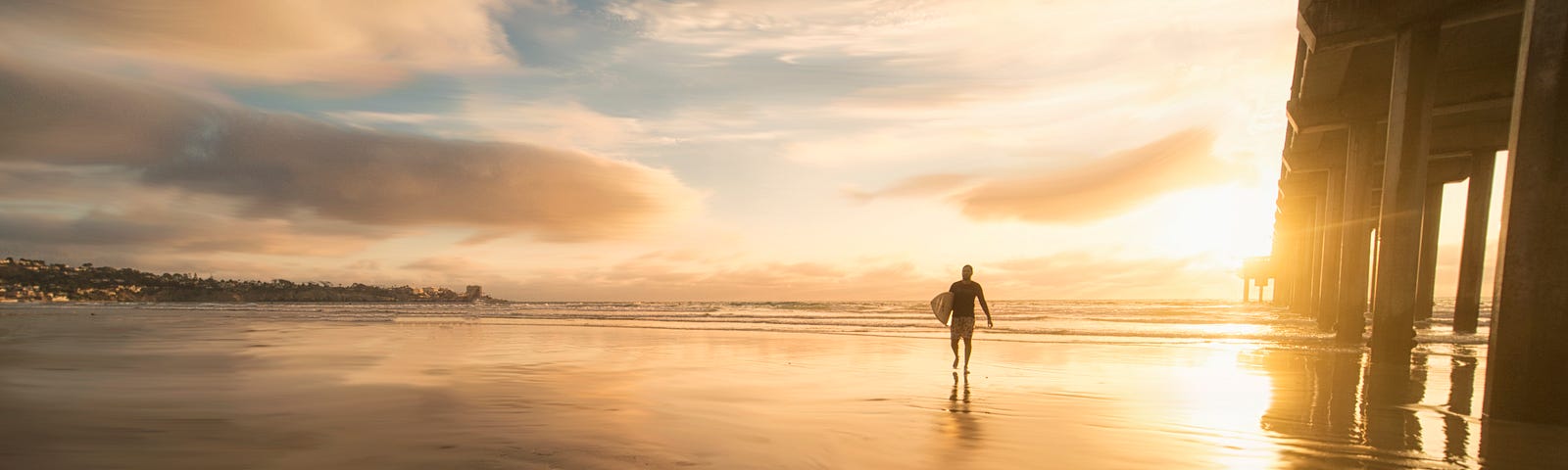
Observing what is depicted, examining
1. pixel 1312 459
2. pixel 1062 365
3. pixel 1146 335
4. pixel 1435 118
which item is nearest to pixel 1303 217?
pixel 1435 118

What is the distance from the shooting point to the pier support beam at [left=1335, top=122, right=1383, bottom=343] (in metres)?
18.8

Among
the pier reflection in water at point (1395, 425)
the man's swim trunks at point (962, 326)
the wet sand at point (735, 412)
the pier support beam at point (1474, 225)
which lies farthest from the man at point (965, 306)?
the pier support beam at point (1474, 225)

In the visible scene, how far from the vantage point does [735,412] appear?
833cm

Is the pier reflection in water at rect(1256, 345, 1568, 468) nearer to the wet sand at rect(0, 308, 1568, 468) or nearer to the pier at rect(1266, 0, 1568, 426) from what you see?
the wet sand at rect(0, 308, 1568, 468)

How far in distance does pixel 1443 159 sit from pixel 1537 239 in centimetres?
2973

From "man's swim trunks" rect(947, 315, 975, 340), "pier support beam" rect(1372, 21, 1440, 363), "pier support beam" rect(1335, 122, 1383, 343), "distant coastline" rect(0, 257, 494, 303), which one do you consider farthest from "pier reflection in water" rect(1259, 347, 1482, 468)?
"distant coastline" rect(0, 257, 494, 303)

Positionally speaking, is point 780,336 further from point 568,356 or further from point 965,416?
point 965,416

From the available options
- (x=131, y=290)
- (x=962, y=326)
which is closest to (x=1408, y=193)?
(x=962, y=326)

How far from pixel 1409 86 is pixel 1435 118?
13.3m

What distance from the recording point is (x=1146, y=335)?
955 inches

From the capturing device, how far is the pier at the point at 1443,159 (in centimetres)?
725

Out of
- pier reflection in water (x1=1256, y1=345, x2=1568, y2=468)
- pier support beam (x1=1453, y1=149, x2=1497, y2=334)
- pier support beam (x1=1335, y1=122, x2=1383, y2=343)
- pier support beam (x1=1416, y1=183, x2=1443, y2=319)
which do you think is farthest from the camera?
pier support beam (x1=1416, y1=183, x2=1443, y2=319)

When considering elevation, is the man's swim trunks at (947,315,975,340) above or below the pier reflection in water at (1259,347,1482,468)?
above

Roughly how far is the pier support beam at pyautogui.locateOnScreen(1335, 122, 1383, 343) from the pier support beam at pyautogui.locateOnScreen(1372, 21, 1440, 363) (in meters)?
4.56
